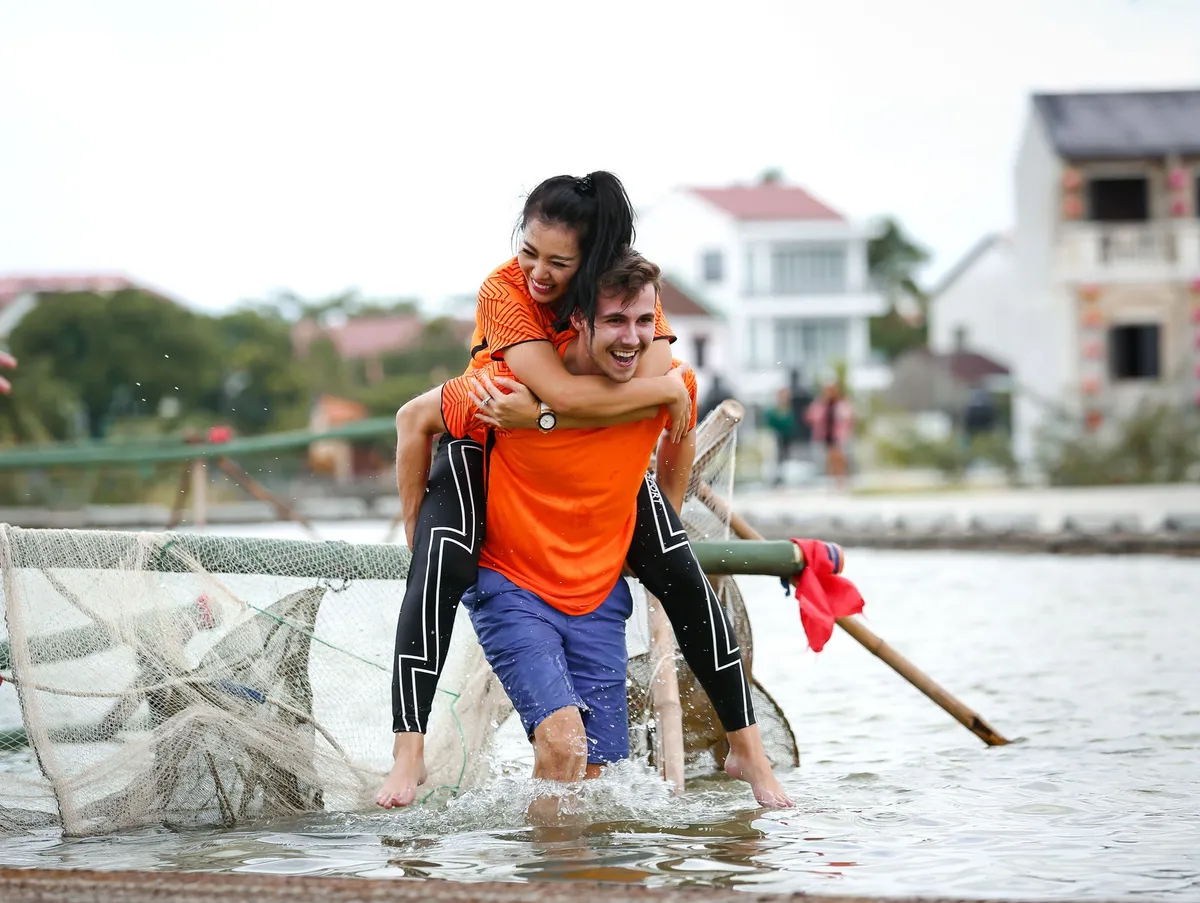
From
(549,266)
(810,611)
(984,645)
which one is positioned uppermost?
(549,266)

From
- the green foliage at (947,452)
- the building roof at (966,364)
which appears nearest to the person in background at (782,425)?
the green foliage at (947,452)

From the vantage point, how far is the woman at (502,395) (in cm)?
440

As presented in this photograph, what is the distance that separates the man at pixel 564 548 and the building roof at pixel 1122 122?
118 feet

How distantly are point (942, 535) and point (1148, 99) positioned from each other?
2776 centimetres

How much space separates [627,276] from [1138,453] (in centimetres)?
2126

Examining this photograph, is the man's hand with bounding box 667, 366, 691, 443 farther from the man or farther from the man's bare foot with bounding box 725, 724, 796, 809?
the man's bare foot with bounding box 725, 724, 796, 809

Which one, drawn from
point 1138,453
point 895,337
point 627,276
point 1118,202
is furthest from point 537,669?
point 895,337

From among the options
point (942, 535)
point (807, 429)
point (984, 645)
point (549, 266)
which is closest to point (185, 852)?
point (549, 266)

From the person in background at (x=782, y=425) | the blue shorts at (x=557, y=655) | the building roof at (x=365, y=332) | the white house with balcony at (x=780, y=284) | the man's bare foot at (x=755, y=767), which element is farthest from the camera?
the building roof at (x=365, y=332)

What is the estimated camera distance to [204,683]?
4820 millimetres

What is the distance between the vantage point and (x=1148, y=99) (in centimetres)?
4038

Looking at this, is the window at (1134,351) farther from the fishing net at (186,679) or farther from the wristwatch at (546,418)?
the wristwatch at (546,418)

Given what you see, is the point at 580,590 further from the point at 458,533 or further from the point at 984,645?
the point at 984,645

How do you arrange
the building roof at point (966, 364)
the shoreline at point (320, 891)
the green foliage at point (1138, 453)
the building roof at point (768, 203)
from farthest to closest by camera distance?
1. the building roof at point (966, 364)
2. the building roof at point (768, 203)
3. the green foliage at point (1138, 453)
4. the shoreline at point (320, 891)
